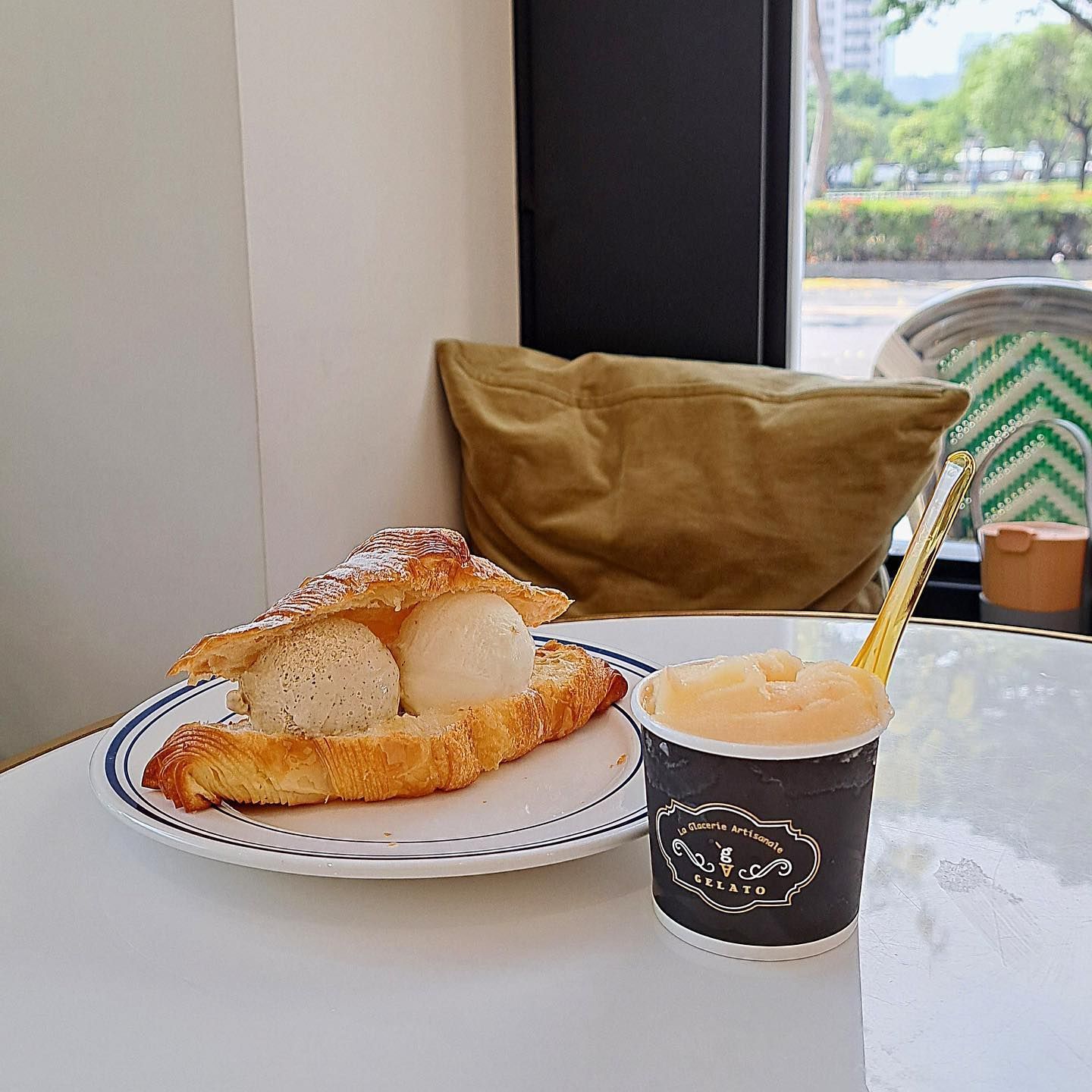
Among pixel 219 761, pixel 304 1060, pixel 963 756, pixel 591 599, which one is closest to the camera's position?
pixel 304 1060

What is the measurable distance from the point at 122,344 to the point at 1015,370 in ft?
4.38

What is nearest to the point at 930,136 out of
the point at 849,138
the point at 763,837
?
the point at 849,138

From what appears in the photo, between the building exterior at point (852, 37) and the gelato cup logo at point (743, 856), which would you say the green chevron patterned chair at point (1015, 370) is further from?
the gelato cup logo at point (743, 856)

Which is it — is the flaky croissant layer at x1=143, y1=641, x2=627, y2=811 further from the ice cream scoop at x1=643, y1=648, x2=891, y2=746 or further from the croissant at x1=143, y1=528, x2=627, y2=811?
the ice cream scoop at x1=643, y1=648, x2=891, y2=746

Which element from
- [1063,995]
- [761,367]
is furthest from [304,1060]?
[761,367]

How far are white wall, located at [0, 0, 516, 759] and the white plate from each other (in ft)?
2.65

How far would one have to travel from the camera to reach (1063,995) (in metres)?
0.48

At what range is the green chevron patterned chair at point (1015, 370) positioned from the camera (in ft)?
6.25

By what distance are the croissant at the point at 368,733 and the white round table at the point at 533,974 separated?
0.05m

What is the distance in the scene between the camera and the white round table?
443 millimetres

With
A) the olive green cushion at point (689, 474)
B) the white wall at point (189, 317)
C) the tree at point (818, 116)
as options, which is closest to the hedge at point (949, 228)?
the tree at point (818, 116)

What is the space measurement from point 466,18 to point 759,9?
45 cm

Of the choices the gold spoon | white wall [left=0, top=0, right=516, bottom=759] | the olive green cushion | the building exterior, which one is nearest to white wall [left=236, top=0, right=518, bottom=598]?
white wall [left=0, top=0, right=516, bottom=759]

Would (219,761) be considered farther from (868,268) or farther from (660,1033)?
(868,268)
